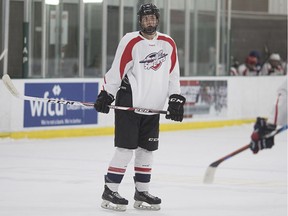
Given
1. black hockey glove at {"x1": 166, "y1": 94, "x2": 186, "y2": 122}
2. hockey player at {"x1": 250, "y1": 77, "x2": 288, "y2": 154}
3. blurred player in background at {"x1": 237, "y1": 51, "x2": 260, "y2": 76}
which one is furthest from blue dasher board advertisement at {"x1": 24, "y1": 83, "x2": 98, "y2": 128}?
hockey player at {"x1": 250, "y1": 77, "x2": 288, "y2": 154}

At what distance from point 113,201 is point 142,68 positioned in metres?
0.83

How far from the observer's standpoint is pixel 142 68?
18.4 feet

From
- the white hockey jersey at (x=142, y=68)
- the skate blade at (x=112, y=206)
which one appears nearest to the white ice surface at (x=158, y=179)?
the skate blade at (x=112, y=206)

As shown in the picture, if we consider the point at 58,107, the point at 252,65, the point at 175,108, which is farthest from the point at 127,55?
the point at 252,65

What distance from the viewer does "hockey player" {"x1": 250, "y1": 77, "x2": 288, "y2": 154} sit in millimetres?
4148

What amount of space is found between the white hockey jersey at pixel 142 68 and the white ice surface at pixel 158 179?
28.0 inches

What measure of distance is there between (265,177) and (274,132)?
11.4 ft

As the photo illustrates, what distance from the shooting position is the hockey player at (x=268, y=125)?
4148 mm

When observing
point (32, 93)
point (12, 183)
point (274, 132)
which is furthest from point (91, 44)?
point (274, 132)

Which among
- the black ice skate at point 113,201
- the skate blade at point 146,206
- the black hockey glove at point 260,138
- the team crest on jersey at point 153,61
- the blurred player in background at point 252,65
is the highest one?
the team crest on jersey at point 153,61

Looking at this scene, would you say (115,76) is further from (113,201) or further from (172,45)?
(113,201)

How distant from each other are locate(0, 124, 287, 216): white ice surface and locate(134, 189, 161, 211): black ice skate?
0.05m

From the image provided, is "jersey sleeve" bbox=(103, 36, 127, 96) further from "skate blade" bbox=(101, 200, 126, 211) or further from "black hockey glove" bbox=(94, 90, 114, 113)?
→ "skate blade" bbox=(101, 200, 126, 211)

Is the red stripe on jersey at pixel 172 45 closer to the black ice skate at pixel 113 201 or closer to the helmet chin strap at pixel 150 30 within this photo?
the helmet chin strap at pixel 150 30
